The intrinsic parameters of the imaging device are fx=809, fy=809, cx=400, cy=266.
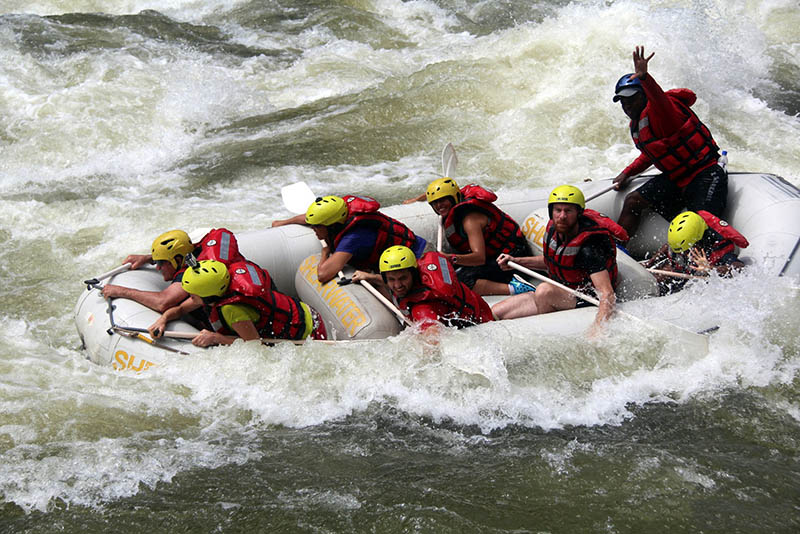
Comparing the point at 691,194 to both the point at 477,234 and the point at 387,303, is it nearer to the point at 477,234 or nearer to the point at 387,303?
the point at 477,234

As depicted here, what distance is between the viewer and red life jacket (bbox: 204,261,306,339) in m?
4.24

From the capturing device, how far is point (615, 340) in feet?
14.4

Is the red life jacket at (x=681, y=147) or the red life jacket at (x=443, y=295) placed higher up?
the red life jacket at (x=681, y=147)

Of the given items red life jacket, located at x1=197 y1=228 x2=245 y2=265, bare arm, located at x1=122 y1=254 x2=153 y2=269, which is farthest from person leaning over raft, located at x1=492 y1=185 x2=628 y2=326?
bare arm, located at x1=122 y1=254 x2=153 y2=269

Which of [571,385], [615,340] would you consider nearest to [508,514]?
[571,385]

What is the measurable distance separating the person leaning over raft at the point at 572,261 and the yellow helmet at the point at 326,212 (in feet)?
3.50

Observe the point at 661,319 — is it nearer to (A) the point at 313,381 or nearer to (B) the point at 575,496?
(B) the point at 575,496

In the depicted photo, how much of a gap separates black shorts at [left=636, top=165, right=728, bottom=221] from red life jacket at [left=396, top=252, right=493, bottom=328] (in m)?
1.67

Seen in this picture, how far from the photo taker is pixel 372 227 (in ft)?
15.5

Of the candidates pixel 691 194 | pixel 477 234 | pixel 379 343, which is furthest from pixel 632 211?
pixel 379 343

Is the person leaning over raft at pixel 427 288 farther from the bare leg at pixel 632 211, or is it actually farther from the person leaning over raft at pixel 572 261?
the bare leg at pixel 632 211

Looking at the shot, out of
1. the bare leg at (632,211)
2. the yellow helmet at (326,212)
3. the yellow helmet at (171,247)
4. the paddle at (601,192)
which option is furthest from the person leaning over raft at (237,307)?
the bare leg at (632,211)

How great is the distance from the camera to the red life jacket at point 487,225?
4922 millimetres

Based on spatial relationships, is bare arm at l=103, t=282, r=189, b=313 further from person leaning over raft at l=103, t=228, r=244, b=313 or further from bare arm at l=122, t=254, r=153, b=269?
bare arm at l=122, t=254, r=153, b=269
